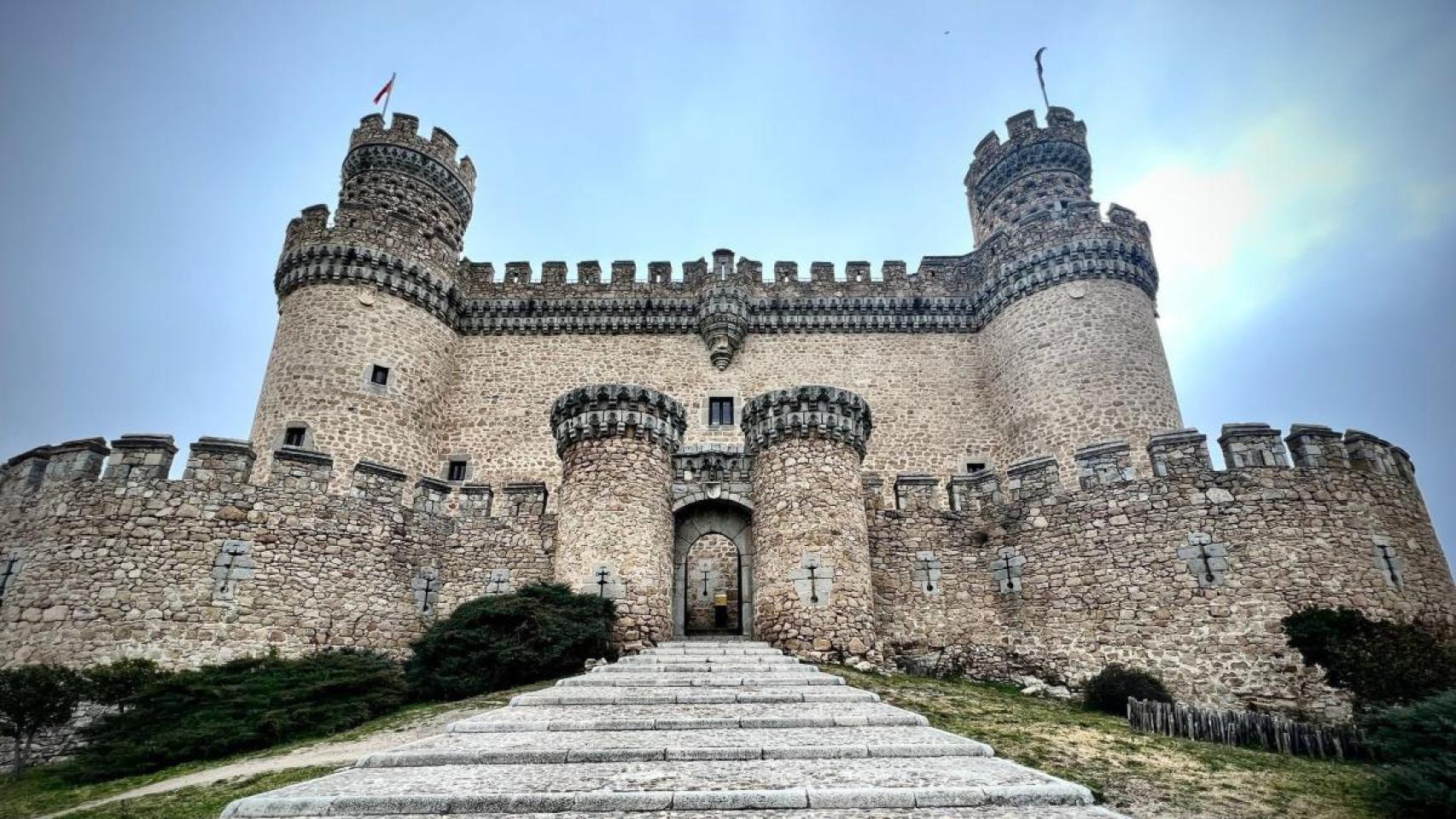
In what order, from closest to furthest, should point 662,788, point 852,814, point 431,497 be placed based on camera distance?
1. point 852,814
2. point 662,788
3. point 431,497

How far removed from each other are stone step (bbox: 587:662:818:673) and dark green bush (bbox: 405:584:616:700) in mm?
773

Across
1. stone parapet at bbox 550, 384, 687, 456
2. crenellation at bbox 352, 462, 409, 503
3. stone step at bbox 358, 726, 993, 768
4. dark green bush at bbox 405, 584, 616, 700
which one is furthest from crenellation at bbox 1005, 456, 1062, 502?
crenellation at bbox 352, 462, 409, 503

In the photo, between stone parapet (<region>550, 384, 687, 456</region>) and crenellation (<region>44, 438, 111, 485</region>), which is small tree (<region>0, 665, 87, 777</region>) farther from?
stone parapet (<region>550, 384, 687, 456</region>)

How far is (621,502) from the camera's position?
12.6m

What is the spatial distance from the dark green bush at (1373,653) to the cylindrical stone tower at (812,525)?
614 cm

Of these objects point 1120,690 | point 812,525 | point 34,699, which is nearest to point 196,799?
point 34,699

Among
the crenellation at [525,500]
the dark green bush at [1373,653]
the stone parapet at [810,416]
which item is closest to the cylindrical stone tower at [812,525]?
the stone parapet at [810,416]

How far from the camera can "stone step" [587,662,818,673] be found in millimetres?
9375

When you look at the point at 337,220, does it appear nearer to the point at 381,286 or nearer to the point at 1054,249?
the point at 381,286

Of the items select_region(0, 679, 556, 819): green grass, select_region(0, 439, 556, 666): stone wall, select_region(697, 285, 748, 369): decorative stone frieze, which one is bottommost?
select_region(0, 679, 556, 819): green grass

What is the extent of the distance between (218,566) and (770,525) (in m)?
8.92

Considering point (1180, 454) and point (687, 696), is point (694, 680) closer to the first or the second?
point (687, 696)

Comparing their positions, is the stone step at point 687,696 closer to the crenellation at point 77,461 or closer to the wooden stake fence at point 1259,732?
the wooden stake fence at point 1259,732

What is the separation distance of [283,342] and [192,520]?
8850mm
